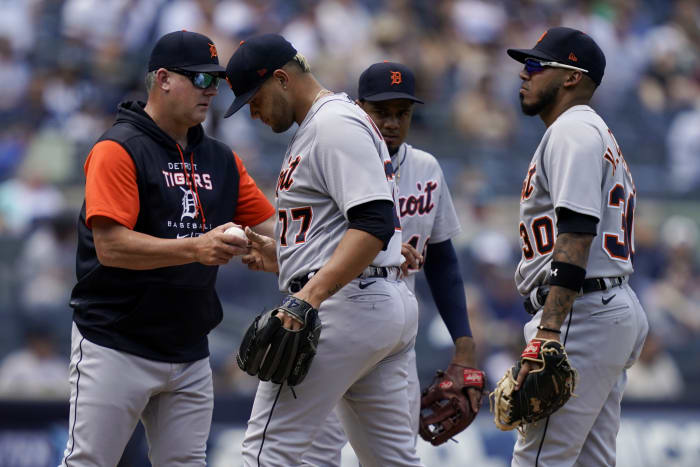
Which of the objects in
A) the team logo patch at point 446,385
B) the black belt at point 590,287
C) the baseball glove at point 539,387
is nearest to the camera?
A: the baseball glove at point 539,387

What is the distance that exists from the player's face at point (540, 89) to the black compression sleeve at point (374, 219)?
100cm

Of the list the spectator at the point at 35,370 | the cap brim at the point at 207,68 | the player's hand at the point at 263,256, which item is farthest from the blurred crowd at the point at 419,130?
the cap brim at the point at 207,68

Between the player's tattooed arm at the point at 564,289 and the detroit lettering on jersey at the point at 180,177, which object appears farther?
the detroit lettering on jersey at the point at 180,177

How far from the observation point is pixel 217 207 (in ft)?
13.4

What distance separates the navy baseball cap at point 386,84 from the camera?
4531mm

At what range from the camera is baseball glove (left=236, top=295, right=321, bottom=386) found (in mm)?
3174

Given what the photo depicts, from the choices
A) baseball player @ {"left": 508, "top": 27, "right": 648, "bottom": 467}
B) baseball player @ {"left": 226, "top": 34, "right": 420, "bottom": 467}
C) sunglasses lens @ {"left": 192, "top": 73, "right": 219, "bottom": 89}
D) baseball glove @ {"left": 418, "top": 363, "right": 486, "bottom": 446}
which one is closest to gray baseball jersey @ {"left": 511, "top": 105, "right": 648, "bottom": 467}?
baseball player @ {"left": 508, "top": 27, "right": 648, "bottom": 467}

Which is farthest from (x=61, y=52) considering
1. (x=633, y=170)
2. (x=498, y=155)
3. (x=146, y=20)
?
(x=633, y=170)

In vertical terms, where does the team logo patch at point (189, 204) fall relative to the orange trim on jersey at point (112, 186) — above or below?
below

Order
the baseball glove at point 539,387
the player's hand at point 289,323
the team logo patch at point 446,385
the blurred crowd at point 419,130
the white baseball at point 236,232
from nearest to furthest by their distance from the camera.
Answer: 1. the player's hand at point 289,323
2. the baseball glove at point 539,387
3. the white baseball at point 236,232
4. the team logo patch at point 446,385
5. the blurred crowd at point 419,130

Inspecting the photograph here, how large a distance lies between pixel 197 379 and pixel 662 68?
9.86 meters

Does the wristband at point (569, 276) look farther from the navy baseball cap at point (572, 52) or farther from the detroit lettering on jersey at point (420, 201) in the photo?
the detroit lettering on jersey at point (420, 201)

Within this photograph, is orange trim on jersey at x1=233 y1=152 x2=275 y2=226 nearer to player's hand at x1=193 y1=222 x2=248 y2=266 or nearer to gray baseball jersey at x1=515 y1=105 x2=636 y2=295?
player's hand at x1=193 y1=222 x2=248 y2=266

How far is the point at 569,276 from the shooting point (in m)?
3.44
